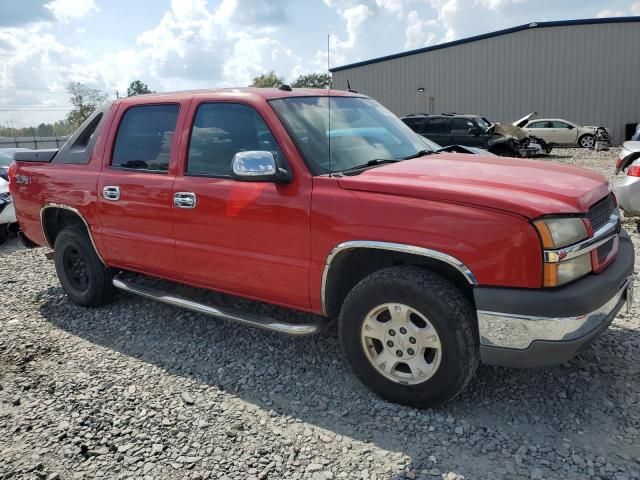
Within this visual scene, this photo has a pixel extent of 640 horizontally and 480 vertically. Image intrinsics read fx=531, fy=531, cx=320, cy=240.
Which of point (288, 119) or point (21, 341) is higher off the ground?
point (288, 119)

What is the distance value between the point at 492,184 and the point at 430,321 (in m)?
0.80

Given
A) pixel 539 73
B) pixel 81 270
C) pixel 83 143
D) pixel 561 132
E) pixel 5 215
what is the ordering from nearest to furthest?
pixel 83 143 → pixel 81 270 → pixel 5 215 → pixel 561 132 → pixel 539 73

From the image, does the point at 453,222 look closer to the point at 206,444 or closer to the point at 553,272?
the point at 553,272

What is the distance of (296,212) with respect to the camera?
3172 millimetres

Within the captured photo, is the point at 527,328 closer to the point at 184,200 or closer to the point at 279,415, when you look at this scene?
the point at 279,415

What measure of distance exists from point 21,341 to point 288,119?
2867 mm

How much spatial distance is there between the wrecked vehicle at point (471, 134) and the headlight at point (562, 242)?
1478 cm

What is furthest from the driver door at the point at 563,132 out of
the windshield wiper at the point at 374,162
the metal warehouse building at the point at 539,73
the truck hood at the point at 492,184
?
the windshield wiper at the point at 374,162

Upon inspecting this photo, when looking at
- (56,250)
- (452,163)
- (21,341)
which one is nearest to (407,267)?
(452,163)

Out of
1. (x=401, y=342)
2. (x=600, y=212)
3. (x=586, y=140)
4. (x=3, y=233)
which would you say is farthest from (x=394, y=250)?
(x=586, y=140)

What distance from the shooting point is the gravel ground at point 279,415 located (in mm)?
2639

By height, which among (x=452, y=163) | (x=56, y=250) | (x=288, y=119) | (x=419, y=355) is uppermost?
(x=288, y=119)

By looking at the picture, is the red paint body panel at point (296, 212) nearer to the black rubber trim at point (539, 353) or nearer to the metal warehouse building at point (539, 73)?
the black rubber trim at point (539, 353)

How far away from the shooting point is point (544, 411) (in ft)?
9.80
